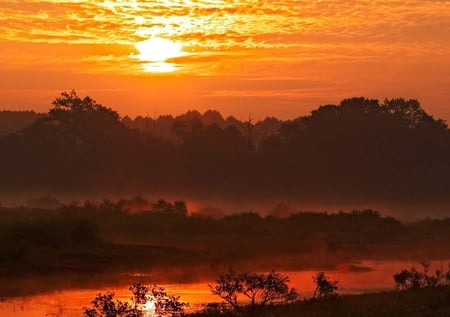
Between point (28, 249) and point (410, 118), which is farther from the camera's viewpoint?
point (410, 118)

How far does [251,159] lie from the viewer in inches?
4161

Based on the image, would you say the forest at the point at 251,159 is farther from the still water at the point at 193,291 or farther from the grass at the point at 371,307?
the grass at the point at 371,307

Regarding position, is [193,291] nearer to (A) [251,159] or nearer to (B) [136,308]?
(B) [136,308]

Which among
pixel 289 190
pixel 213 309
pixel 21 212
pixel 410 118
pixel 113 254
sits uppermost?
pixel 410 118

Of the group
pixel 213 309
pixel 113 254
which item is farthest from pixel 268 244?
pixel 213 309

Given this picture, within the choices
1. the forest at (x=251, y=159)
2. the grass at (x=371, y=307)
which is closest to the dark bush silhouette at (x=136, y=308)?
the grass at (x=371, y=307)

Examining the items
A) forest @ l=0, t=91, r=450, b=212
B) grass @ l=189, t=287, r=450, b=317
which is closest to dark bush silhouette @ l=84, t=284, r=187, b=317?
grass @ l=189, t=287, r=450, b=317

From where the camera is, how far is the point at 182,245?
51.3 metres

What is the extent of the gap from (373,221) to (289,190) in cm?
4019

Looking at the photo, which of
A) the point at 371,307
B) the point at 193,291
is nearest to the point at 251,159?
the point at 193,291

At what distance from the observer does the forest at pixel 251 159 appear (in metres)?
102

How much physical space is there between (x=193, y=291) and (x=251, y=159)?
240 ft

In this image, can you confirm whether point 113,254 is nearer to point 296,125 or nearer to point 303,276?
point 303,276

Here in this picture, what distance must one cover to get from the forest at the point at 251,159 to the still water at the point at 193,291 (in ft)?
191
